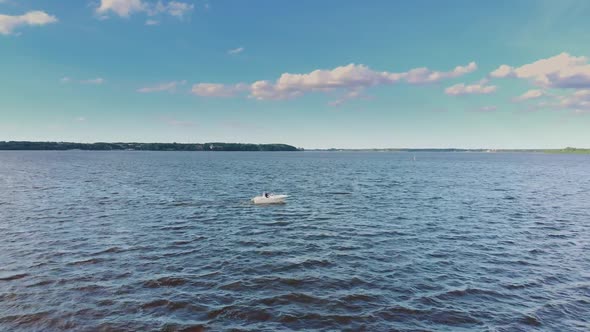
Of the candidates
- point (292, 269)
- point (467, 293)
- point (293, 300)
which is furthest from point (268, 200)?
point (467, 293)

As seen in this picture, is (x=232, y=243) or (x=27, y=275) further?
(x=232, y=243)

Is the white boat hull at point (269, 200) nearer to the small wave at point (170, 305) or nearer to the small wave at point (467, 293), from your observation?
the small wave at point (170, 305)

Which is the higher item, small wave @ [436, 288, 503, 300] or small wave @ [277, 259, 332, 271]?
small wave @ [277, 259, 332, 271]

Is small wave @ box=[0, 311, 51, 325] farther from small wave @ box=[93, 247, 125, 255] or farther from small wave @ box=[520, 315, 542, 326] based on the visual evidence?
small wave @ box=[520, 315, 542, 326]

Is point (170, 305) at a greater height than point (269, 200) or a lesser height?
lesser

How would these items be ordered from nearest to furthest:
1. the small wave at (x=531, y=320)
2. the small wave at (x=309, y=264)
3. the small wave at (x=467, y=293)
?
the small wave at (x=531, y=320) → the small wave at (x=467, y=293) → the small wave at (x=309, y=264)

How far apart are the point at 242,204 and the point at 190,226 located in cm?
1473

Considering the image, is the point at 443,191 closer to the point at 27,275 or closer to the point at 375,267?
the point at 375,267

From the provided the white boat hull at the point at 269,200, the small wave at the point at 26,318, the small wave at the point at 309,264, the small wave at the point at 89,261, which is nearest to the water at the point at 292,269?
the small wave at the point at 26,318

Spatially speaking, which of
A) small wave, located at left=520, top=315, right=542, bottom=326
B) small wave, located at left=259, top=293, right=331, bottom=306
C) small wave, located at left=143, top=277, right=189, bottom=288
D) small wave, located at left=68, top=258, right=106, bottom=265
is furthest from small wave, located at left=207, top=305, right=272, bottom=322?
small wave, located at left=520, top=315, right=542, bottom=326

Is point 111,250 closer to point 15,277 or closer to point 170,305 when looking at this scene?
point 15,277

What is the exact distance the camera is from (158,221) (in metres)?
39.1

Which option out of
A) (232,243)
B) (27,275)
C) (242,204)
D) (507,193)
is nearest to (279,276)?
(232,243)

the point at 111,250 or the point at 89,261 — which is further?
the point at 111,250
